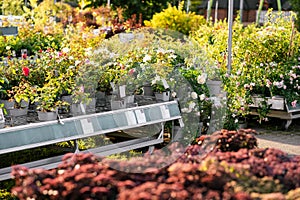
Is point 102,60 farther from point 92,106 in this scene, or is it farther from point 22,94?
point 22,94

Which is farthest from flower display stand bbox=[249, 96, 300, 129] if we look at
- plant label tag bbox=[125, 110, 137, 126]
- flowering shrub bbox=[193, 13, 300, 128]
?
plant label tag bbox=[125, 110, 137, 126]

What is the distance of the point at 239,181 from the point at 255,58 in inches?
188

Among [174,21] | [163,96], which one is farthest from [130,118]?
[174,21]

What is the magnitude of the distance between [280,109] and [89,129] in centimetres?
278

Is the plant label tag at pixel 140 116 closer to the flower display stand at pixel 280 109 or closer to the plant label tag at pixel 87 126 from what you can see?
the plant label tag at pixel 87 126

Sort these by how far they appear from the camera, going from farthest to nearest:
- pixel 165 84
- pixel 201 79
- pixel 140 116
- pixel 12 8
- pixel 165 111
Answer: pixel 12 8 → pixel 201 79 → pixel 165 84 → pixel 165 111 → pixel 140 116

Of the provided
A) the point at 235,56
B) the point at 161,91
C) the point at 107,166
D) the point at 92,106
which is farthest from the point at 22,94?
the point at 235,56

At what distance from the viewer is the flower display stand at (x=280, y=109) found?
6.28m

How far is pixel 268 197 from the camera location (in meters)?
2.14

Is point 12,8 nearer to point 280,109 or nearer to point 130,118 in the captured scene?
point 280,109

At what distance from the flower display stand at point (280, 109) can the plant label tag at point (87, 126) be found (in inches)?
103

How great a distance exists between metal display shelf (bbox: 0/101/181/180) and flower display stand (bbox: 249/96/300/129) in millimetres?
1676

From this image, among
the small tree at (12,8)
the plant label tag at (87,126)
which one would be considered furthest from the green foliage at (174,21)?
the plant label tag at (87,126)

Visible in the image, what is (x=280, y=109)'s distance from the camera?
6.31m
